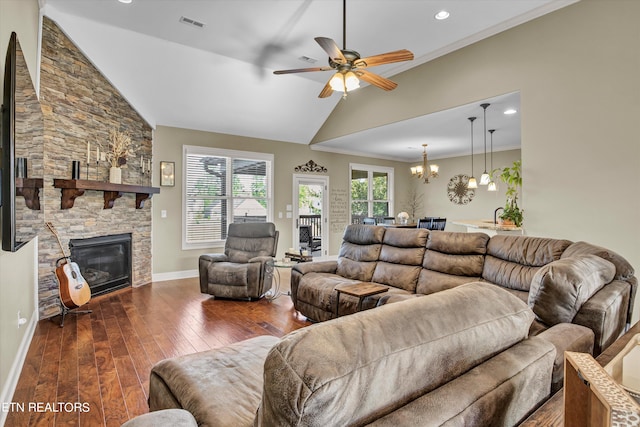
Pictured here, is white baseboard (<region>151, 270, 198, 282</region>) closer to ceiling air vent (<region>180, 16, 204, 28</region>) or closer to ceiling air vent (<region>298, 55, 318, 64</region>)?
ceiling air vent (<region>180, 16, 204, 28</region>)

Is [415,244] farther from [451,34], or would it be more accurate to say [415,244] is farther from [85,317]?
[85,317]

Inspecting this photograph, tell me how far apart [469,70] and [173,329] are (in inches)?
187

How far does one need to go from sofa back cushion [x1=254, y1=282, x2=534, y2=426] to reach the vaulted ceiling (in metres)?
3.61

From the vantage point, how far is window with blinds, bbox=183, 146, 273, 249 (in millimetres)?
6043

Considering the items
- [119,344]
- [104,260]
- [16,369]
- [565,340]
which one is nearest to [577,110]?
[565,340]

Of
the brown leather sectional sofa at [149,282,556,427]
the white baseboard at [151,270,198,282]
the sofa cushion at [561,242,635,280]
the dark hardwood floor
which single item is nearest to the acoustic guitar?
the dark hardwood floor

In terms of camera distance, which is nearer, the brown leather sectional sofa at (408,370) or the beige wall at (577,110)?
the brown leather sectional sofa at (408,370)

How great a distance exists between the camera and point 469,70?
4398 mm

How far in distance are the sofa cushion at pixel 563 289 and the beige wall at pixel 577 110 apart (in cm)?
181

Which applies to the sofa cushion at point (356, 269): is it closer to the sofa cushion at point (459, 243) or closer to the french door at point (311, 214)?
the sofa cushion at point (459, 243)

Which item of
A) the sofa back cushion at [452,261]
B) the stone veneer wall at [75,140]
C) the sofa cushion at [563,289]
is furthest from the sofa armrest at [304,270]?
the stone veneer wall at [75,140]

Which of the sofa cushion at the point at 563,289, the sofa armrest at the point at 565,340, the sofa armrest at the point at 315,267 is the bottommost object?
the sofa armrest at the point at 315,267

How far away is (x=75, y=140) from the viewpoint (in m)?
4.13

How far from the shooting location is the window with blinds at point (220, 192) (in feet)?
19.8
